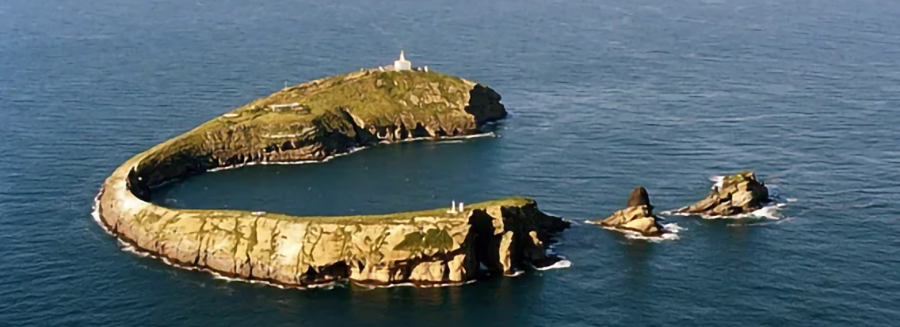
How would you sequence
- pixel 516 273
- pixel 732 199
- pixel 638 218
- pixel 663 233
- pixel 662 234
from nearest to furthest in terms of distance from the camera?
pixel 516 273 → pixel 662 234 → pixel 663 233 → pixel 638 218 → pixel 732 199

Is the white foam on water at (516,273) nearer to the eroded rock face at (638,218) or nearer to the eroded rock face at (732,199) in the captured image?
the eroded rock face at (638,218)

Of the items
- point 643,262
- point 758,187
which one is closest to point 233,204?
point 643,262

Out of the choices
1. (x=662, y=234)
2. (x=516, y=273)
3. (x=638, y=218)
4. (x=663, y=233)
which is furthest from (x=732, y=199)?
(x=516, y=273)

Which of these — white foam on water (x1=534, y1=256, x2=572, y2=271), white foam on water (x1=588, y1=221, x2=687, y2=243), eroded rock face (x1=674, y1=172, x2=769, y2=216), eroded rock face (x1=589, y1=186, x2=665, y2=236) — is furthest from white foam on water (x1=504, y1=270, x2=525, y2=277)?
eroded rock face (x1=674, y1=172, x2=769, y2=216)

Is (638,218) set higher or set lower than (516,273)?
higher

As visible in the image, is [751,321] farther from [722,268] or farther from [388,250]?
[388,250]

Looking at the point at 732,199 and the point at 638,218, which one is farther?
the point at 732,199

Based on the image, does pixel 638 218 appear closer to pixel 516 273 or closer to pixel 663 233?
pixel 663 233

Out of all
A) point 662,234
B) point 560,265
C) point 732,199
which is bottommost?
point 560,265

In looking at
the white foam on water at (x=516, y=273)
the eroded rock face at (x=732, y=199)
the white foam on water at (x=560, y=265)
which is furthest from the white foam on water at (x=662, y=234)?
the white foam on water at (x=516, y=273)
